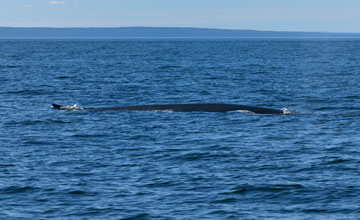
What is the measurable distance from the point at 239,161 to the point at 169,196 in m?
5.85

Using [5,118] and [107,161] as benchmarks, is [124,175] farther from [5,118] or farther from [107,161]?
[5,118]

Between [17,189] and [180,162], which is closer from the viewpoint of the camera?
[17,189]

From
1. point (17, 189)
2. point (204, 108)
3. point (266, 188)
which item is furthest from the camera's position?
point (204, 108)

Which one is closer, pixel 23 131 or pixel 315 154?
pixel 315 154

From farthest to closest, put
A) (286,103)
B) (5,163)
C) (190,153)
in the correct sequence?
1. (286,103)
2. (190,153)
3. (5,163)

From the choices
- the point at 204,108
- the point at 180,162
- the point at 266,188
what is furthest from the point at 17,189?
the point at 204,108

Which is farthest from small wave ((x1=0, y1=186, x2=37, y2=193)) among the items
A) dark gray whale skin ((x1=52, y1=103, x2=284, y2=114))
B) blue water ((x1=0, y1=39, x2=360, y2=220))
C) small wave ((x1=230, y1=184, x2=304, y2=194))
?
dark gray whale skin ((x1=52, y1=103, x2=284, y2=114))

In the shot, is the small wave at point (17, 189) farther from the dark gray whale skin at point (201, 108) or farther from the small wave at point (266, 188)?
the dark gray whale skin at point (201, 108)

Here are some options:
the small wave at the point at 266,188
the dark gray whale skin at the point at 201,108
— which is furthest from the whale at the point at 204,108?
the small wave at the point at 266,188

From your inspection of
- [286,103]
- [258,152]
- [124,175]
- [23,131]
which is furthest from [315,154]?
[286,103]

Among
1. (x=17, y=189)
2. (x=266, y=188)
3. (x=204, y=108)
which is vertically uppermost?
(x=266, y=188)

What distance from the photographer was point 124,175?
24047 mm

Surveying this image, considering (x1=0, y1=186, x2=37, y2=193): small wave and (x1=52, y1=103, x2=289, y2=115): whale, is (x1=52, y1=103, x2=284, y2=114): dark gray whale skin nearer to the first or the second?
(x1=52, y1=103, x2=289, y2=115): whale

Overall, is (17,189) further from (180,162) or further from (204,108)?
(204,108)
